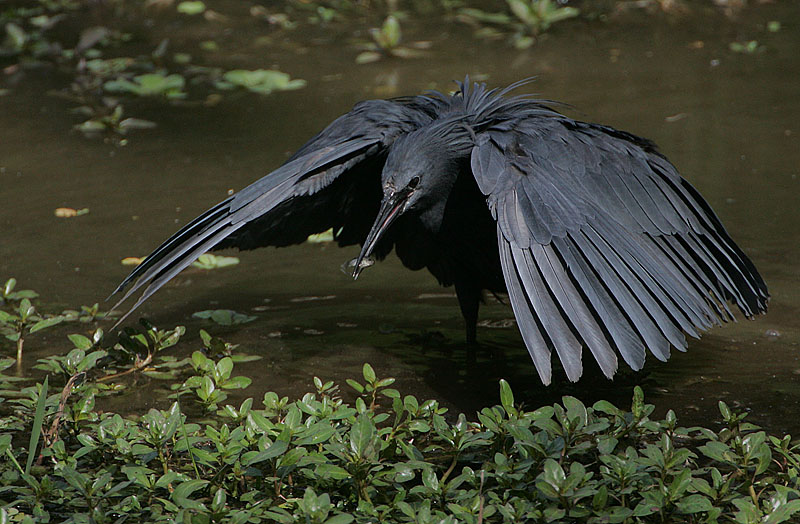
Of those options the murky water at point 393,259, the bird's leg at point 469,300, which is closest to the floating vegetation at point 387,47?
the murky water at point 393,259

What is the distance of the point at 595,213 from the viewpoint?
9.41 feet

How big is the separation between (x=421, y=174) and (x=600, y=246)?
72cm

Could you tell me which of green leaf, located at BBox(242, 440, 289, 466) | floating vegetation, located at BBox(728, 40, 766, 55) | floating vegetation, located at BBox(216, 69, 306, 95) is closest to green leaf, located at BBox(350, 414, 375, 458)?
green leaf, located at BBox(242, 440, 289, 466)

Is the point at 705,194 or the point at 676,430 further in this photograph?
the point at 705,194

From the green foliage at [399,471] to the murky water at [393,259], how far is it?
52 centimetres

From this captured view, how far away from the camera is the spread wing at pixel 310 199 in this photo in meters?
3.14

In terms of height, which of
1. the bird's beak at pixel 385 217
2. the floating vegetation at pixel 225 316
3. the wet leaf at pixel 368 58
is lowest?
the floating vegetation at pixel 225 316

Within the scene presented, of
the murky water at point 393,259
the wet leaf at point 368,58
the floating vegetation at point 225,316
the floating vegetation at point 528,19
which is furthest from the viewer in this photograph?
the floating vegetation at point 528,19

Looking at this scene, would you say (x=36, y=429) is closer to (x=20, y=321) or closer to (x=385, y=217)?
(x=20, y=321)

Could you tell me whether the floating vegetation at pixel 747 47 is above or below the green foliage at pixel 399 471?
above

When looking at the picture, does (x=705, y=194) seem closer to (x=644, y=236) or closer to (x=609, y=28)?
(x=644, y=236)

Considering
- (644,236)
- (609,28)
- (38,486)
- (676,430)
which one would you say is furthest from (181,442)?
(609,28)

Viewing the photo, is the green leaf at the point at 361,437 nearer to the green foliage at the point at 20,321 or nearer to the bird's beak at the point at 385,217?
the bird's beak at the point at 385,217

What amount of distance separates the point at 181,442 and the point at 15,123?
4286mm
